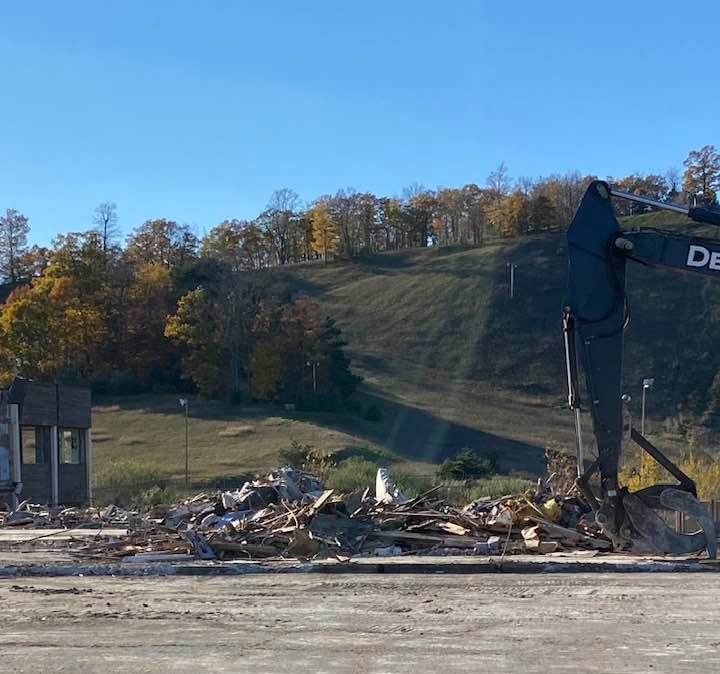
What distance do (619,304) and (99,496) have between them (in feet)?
Result: 138

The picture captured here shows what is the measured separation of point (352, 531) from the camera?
20.2 m

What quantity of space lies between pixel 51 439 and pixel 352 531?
3484 cm

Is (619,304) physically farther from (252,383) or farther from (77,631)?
(252,383)


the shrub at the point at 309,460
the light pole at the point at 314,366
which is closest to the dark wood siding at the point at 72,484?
the shrub at the point at 309,460

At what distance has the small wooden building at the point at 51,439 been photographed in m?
47.9

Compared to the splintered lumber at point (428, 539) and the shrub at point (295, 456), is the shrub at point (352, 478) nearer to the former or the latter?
the shrub at point (295, 456)

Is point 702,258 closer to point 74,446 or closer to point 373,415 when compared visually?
point 74,446

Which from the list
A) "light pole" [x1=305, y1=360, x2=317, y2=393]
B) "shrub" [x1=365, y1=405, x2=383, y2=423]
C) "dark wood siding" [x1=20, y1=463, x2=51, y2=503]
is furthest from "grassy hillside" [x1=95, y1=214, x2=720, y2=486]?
"dark wood siding" [x1=20, y1=463, x2=51, y2=503]

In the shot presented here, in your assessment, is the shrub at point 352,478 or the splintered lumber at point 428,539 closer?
the splintered lumber at point 428,539

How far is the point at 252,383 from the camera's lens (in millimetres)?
98500

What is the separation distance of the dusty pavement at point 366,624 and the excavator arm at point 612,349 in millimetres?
1742

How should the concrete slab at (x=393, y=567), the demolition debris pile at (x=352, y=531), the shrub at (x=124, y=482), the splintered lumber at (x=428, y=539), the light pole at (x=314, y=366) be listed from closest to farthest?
the concrete slab at (x=393, y=567)
the demolition debris pile at (x=352, y=531)
the splintered lumber at (x=428, y=539)
the shrub at (x=124, y=482)
the light pole at (x=314, y=366)

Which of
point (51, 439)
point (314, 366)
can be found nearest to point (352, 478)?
point (51, 439)

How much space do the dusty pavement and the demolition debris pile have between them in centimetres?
262
